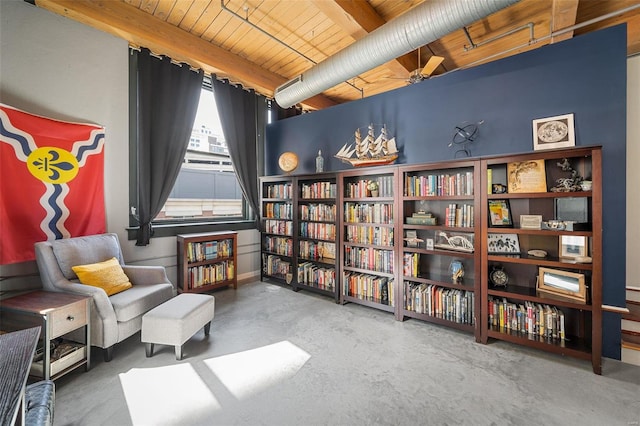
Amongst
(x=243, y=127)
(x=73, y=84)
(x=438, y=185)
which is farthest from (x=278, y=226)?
(x=73, y=84)

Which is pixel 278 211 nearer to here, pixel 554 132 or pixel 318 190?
pixel 318 190

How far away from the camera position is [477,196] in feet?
8.05

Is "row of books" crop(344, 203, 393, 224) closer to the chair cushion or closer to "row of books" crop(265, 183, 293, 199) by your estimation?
"row of books" crop(265, 183, 293, 199)

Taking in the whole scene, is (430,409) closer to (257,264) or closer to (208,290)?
(208,290)

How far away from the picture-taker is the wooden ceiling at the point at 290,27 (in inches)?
104

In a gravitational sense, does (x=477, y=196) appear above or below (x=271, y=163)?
below

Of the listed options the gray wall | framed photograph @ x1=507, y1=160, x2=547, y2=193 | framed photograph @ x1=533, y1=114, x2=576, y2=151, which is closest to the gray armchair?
the gray wall

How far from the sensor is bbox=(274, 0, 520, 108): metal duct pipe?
2061mm

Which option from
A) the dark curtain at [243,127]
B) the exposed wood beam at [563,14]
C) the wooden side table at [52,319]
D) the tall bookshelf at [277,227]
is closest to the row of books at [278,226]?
the tall bookshelf at [277,227]

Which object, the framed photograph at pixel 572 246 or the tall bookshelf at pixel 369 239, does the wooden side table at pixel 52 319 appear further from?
the framed photograph at pixel 572 246

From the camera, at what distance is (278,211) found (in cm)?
432

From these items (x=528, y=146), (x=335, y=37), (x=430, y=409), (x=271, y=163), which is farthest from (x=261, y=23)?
(x=430, y=409)

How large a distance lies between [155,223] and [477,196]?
13.0ft

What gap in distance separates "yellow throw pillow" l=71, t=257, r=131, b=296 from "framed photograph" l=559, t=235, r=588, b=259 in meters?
4.12
